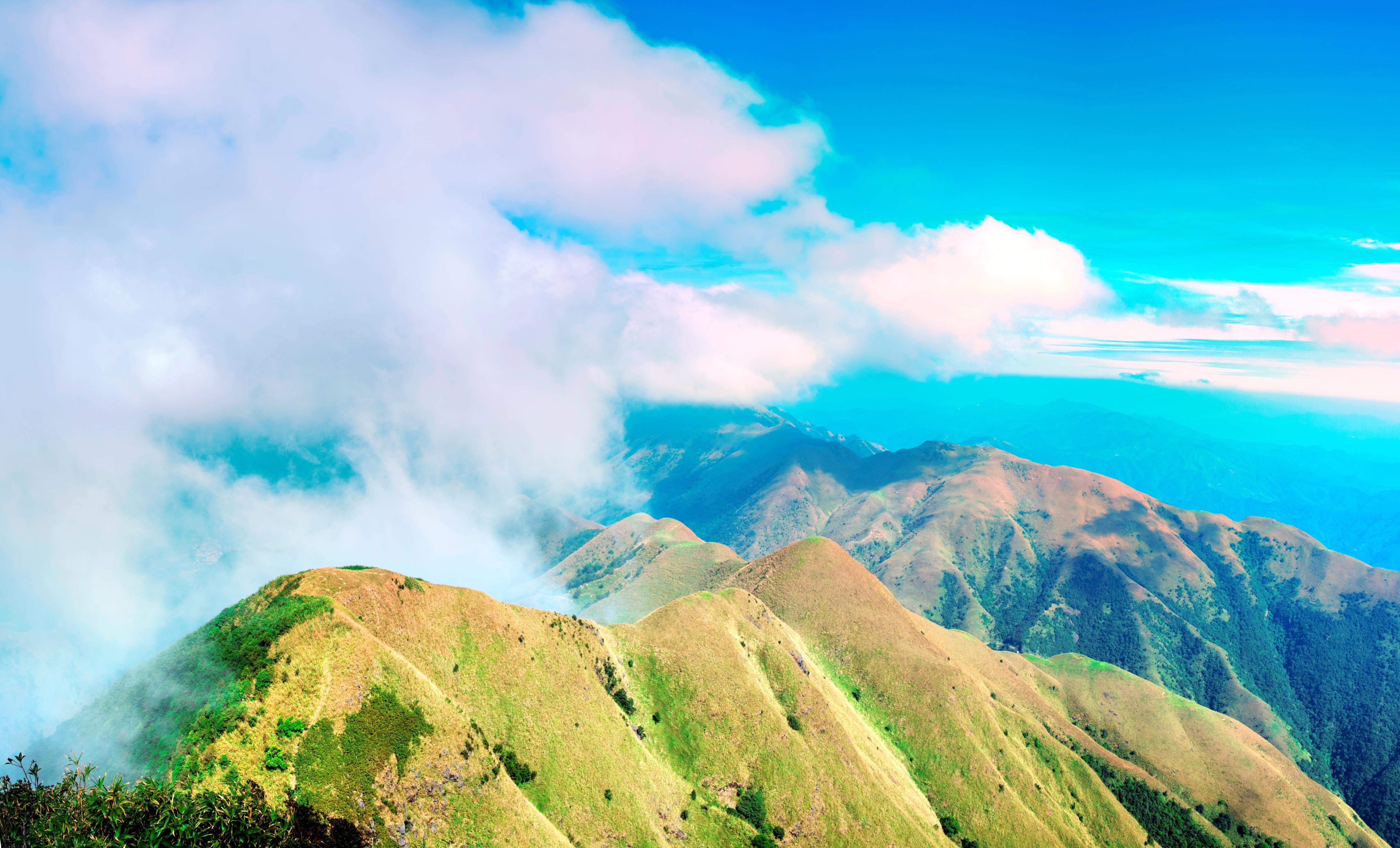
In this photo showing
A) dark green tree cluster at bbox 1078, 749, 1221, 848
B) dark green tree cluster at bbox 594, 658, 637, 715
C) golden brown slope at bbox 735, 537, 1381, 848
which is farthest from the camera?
dark green tree cluster at bbox 1078, 749, 1221, 848

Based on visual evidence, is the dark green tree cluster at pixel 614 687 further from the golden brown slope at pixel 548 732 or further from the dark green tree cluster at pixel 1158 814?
the dark green tree cluster at pixel 1158 814

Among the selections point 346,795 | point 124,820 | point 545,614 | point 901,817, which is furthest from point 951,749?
point 124,820

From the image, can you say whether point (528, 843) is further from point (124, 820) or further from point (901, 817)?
point (901, 817)

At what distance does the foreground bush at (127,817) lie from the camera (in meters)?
51.2

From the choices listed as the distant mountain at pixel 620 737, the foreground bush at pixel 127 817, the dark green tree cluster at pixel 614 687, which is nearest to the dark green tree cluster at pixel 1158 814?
the distant mountain at pixel 620 737

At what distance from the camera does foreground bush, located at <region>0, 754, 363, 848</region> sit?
51219 mm

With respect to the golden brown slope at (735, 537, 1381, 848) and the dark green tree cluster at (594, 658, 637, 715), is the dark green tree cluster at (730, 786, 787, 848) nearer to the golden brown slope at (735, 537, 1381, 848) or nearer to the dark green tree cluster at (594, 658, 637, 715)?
the dark green tree cluster at (594, 658, 637, 715)

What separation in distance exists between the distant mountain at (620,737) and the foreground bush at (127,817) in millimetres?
9418

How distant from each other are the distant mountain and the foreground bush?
9418mm

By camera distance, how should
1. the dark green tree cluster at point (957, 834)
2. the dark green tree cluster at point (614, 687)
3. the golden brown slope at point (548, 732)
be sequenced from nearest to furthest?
1. the golden brown slope at point (548, 732)
2. the dark green tree cluster at point (614, 687)
3. the dark green tree cluster at point (957, 834)

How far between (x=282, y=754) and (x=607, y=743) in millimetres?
55883

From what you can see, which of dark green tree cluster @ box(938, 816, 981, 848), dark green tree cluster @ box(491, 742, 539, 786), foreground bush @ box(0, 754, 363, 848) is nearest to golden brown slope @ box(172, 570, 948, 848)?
dark green tree cluster @ box(491, 742, 539, 786)

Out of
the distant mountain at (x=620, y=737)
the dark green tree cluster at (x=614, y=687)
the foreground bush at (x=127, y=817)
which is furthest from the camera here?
the dark green tree cluster at (x=614, y=687)

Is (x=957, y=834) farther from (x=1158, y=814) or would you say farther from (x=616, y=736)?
(x=616, y=736)
